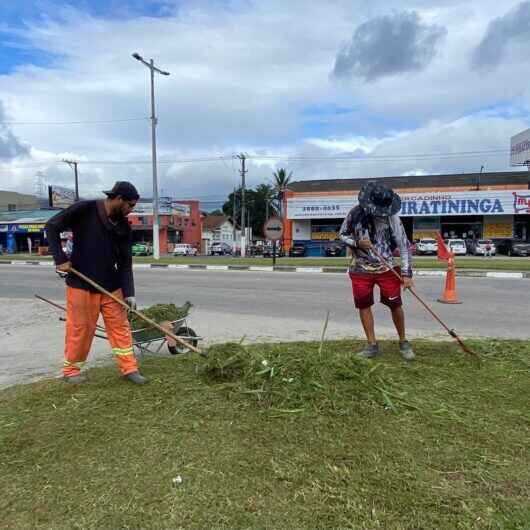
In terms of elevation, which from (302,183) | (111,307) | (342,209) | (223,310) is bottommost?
(223,310)

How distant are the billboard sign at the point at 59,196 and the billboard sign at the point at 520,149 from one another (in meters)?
44.0

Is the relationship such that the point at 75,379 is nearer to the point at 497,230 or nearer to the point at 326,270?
the point at 326,270

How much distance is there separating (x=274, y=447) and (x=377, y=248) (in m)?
2.44

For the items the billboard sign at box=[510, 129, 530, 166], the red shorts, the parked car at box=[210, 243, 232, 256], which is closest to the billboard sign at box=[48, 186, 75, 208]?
the parked car at box=[210, 243, 232, 256]

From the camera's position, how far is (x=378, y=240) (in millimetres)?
4652

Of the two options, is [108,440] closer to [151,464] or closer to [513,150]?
[151,464]

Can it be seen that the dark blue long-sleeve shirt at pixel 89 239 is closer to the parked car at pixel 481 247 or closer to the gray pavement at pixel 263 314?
the gray pavement at pixel 263 314

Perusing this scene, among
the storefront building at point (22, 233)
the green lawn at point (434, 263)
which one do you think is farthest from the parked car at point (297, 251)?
the storefront building at point (22, 233)

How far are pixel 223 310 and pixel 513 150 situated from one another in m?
47.0

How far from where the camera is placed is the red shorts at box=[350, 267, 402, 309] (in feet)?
15.1

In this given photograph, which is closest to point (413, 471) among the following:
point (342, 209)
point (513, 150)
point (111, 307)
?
point (111, 307)

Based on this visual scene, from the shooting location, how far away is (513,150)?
153ft

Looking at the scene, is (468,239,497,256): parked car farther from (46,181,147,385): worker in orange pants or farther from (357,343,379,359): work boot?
(46,181,147,385): worker in orange pants

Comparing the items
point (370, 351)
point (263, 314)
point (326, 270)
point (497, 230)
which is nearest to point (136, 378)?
point (370, 351)
